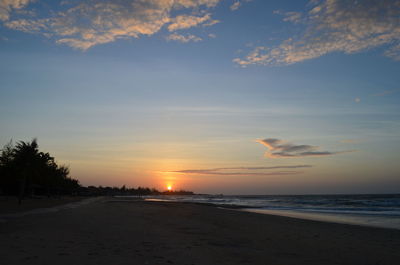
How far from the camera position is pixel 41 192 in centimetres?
9019

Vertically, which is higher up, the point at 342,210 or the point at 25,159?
the point at 25,159

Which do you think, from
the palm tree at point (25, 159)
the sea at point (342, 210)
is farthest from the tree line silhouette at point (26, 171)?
the sea at point (342, 210)

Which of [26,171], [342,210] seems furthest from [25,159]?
[342,210]

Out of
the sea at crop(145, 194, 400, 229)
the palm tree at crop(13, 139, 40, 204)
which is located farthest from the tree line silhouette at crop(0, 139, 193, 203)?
the sea at crop(145, 194, 400, 229)

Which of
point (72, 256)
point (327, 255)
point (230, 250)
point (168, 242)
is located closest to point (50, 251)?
point (72, 256)

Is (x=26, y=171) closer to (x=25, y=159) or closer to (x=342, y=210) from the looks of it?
(x=25, y=159)

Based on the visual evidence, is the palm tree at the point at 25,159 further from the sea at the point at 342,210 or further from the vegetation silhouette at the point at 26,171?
the sea at the point at 342,210

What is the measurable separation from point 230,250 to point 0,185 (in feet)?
245

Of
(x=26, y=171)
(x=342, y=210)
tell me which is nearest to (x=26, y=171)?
(x=26, y=171)

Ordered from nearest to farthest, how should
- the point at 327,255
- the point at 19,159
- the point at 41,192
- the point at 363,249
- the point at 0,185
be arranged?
1. the point at 327,255
2. the point at 363,249
3. the point at 19,159
4. the point at 0,185
5. the point at 41,192

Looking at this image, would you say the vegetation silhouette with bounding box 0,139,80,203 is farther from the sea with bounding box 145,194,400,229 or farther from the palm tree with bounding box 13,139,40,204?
the sea with bounding box 145,194,400,229

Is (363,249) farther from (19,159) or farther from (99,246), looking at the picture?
(19,159)

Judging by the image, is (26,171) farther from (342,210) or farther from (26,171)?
(342,210)

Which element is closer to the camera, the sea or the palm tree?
the sea
